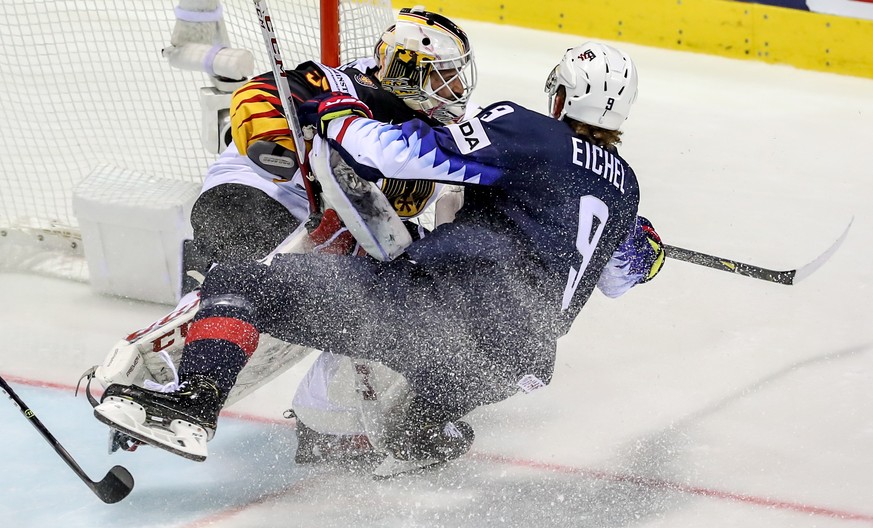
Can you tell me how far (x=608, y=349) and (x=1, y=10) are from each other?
12.7 ft

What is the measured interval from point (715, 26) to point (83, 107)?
3.61 metres

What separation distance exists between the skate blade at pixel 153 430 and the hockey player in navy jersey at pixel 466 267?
0.07 m

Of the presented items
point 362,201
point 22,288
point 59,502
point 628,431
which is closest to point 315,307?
point 362,201

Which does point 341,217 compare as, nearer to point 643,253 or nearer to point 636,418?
point 643,253

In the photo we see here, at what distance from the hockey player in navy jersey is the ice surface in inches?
15.0

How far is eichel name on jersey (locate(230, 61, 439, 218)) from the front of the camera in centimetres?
283

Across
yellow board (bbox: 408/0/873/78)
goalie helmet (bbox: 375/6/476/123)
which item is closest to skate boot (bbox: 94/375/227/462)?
goalie helmet (bbox: 375/6/476/123)

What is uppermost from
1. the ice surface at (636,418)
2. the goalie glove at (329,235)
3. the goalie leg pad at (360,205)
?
the goalie leg pad at (360,205)

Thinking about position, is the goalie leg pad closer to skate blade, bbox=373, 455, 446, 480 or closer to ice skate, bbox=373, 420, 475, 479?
ice skate, bbox=373, 420, 475, 479

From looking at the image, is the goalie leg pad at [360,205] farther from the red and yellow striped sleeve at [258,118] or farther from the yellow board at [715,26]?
the yellow board at [715,26]

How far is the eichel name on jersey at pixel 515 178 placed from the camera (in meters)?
2.34

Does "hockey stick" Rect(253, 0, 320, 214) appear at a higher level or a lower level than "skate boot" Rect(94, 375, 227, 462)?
higher

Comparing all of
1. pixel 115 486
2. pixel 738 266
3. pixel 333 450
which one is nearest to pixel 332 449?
pixel 333 450

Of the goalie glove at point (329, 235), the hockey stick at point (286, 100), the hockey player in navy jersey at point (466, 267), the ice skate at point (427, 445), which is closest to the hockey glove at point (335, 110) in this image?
the hockey player in navy jersey at point (466, 267)
